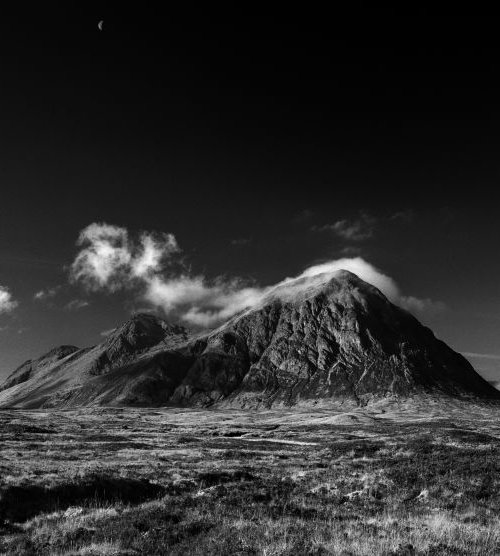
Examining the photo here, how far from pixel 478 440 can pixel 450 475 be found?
3311cm

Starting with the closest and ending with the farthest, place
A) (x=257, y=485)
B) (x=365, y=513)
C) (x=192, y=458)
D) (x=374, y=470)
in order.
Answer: (x=365, y=513), (x=257, y=485), (x=374, y=470), (x=192, y=458)

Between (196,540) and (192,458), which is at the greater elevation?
(196,540)

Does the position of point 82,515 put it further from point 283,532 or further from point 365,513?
point 365,513

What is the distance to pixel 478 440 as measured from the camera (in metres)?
52.8

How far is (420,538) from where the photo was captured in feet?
41.7

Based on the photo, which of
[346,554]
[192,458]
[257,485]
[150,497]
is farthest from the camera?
[192,458]

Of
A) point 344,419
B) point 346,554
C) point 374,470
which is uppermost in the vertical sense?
point 346,554

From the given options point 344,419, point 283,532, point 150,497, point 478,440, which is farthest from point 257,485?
point 344,419

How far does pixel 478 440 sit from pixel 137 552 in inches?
2071

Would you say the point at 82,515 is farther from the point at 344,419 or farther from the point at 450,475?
the point at 344,419

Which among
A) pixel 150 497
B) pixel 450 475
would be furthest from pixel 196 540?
pixel 450 475

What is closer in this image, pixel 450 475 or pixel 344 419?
pixel 450 475

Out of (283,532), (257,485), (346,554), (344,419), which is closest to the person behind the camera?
(346,554)

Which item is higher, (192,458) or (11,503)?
(11,503)
